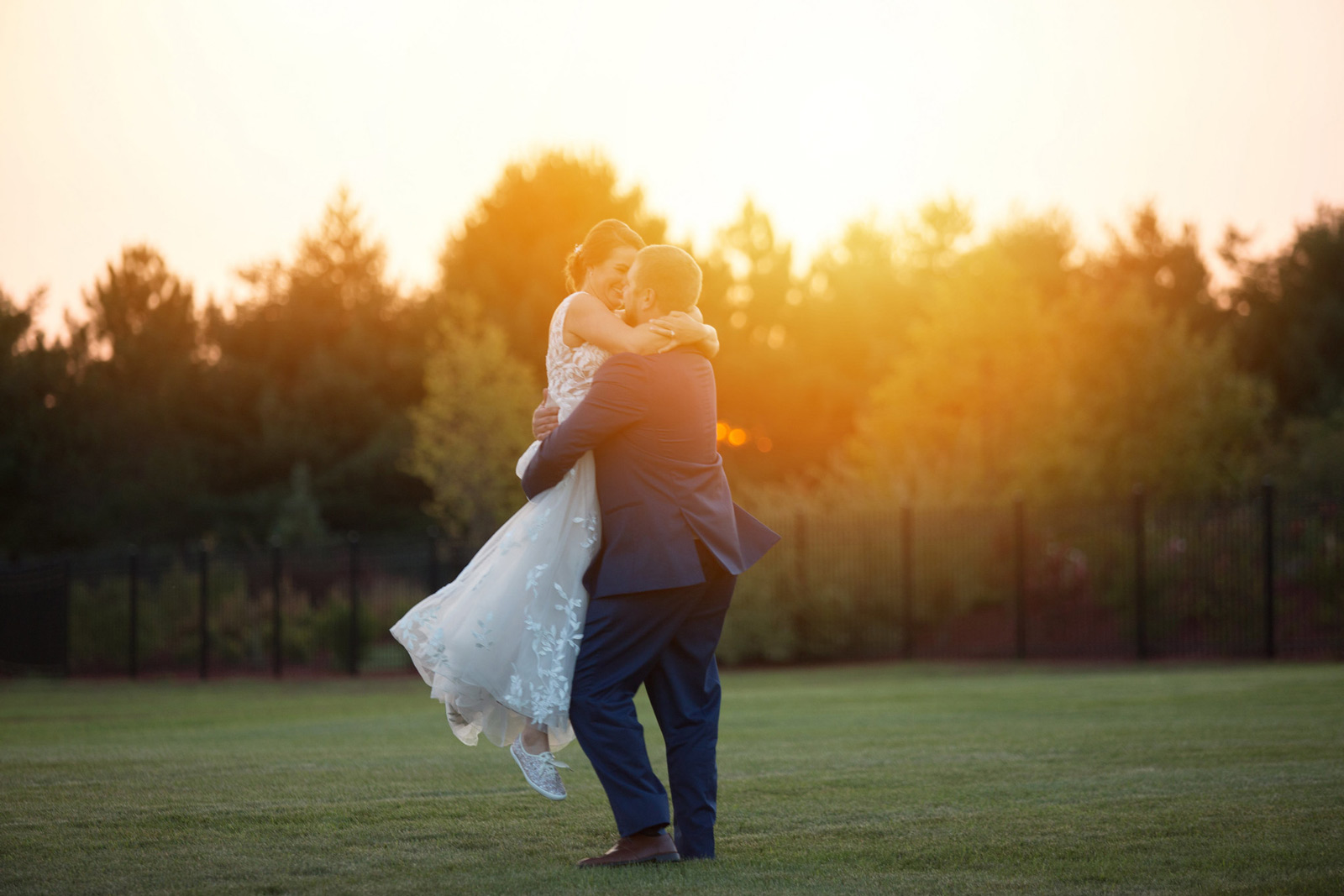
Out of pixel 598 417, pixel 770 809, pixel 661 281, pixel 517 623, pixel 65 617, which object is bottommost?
pixel 65 617

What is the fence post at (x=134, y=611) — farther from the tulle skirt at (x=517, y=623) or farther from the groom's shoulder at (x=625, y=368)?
the groom's shoulder at (x=625, y=368)

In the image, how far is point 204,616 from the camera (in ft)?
54.4

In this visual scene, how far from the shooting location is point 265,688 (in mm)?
14703

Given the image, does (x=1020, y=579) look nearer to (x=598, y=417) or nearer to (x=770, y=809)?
(x=770, y=809)

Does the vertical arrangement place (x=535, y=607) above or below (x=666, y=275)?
below

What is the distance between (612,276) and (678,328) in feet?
1.18

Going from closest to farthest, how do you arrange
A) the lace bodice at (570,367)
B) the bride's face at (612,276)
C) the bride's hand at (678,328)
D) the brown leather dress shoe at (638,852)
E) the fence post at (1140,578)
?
the brown leather dress shoe at (638,852)
the bride's hand at (678,328)
the lace bodice at (570,367)
the bride's face at (612,276)
the fence post at (1140,578)

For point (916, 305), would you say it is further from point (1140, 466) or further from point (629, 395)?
point (629, 395)

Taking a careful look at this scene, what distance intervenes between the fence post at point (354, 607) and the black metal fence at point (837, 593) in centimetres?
2

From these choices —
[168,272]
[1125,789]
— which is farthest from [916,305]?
[1125,789]

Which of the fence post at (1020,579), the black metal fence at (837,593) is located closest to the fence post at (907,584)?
the black metal fence at (837,593)

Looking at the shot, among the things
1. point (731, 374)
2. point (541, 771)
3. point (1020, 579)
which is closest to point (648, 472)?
point (541, 771)

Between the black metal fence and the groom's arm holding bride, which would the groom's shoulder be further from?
the black metal fence

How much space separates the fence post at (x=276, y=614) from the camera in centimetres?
1641
